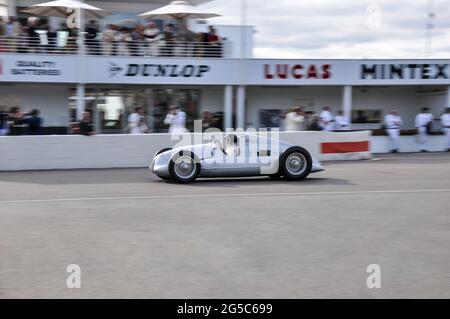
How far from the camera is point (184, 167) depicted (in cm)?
1284

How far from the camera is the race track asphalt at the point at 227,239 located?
18.3ft

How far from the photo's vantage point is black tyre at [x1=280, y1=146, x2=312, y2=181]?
43.0 ft

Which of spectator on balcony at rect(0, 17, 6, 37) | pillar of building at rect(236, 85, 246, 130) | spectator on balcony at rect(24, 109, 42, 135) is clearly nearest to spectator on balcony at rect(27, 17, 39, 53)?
spectator on balcony at rect(0, 17, 6, 37)

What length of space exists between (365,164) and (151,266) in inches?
496

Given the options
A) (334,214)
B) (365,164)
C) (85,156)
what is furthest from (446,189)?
(85,156)

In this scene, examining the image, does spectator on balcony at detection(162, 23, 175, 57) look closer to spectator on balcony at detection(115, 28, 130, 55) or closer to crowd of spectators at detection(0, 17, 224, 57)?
crowd of spectators at detection(0, 17, 224, 57)

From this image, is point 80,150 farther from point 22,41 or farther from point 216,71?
point 216,71

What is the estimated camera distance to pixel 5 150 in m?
16.6

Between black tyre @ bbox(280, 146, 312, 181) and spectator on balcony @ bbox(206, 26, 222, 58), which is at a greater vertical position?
spectator on balcony @ bbox(206, 26, 222, 58)

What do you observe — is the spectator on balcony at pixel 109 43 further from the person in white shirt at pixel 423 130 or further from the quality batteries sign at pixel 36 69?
the person in white shirt at pixel 423 130

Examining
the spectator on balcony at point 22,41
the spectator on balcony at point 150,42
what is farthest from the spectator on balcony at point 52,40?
the spectator on balcony at point 150,42

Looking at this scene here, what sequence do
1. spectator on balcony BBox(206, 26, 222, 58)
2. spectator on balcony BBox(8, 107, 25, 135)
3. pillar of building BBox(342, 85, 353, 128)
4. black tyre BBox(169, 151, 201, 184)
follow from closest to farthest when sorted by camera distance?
1. black tyre BBox(169, 151, 201, 184)
2. spectator on balcony BBox(8, 107, 25, 135)
3. spectator on balcony BBox(206, 26, 222, 58)
4. pillar of building BBox(342, 85, 353, 128)

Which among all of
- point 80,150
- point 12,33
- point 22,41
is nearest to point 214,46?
point 22,41

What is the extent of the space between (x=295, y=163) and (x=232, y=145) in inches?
55.5
